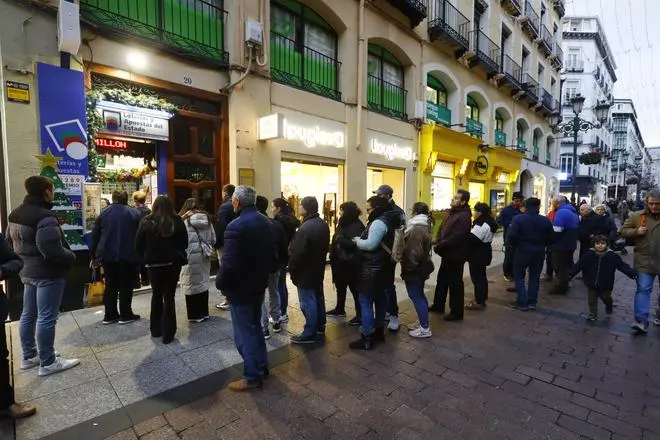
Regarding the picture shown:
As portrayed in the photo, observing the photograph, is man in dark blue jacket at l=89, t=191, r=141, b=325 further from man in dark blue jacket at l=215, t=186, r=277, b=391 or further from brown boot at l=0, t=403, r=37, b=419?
man in dark blue jacket at l=215, t=186, r=277, b=391

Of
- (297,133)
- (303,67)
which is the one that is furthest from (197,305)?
(303,67)

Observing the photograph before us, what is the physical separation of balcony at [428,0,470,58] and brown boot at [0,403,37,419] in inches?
521

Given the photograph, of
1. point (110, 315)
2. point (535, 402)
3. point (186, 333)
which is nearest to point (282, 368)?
point (186, 333)

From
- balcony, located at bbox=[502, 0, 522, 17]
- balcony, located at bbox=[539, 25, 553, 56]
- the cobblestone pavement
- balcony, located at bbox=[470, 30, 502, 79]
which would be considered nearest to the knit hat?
the cobblestone pavement

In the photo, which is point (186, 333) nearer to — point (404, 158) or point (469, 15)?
point (404, 158)

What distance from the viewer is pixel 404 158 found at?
1134 cm

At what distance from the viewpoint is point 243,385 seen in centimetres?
319

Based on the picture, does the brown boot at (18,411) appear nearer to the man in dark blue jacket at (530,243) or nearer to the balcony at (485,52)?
the man in dark blue jacket at (530,243)

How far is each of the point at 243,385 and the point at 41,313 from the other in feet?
6.64

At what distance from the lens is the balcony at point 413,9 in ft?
33.6

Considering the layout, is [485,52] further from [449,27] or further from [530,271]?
[530,271]

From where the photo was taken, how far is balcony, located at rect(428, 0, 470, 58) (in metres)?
11.8

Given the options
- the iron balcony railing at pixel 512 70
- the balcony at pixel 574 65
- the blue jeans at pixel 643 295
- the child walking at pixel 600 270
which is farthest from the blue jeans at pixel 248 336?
the balcony at pixel 574 65

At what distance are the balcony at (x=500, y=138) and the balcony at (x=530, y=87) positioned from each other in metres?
2.83
